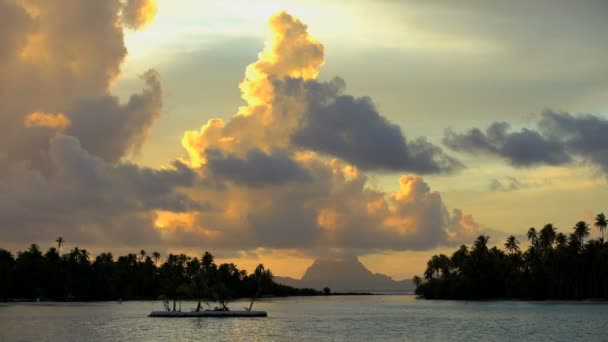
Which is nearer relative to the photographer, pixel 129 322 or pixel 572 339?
pixel 572 339

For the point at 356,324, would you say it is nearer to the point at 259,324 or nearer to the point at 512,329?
the point at 259,324

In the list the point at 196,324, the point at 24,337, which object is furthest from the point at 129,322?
the point at 24,337

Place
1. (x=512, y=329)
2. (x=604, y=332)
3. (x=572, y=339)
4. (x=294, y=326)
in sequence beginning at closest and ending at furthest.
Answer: (x=572, y=339) < (x=604, y=332) < (x=512, y=329) < (x=294, y=326)

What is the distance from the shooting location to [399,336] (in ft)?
336

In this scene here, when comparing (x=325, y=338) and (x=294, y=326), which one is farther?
(x=294, y=326)

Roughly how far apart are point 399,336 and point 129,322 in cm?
5389

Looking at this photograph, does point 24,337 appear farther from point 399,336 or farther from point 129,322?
point 399,336

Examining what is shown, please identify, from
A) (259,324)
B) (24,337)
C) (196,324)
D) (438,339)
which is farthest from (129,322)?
(438,339)

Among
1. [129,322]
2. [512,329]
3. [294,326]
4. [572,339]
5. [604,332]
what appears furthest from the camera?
[129,322]

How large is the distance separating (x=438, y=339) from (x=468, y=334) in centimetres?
897

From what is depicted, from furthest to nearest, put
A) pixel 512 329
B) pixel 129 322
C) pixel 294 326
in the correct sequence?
pixel 129 322, pixel 294 326, pixel 512 329

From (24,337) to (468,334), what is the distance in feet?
197

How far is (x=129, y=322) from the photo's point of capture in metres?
134

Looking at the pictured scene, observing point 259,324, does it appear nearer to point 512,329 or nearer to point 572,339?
point 512,329
